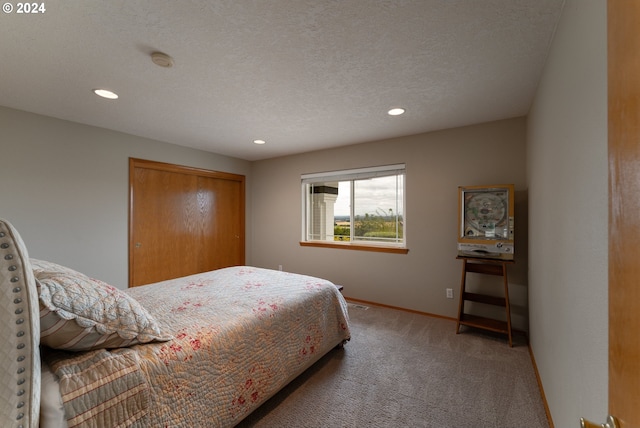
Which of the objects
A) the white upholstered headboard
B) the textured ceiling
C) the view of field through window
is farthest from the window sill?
the white upholstered headboard

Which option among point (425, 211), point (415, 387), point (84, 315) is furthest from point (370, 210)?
point (84, 315)

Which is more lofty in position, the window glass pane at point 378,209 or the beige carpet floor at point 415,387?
the window glass pane at point 378,209

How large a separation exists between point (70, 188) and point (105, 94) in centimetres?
135

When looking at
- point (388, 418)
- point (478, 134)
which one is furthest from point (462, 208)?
point (388, 418)

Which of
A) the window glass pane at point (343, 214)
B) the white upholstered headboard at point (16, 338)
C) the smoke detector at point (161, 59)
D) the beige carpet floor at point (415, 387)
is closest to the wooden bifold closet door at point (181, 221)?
the window glass pane at point (343, 214)

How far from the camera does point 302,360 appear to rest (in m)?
2.04

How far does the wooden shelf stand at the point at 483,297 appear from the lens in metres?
2.67

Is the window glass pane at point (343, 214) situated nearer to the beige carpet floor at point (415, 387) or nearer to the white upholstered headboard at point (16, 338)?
the beige carpet floor at point (415, 387)

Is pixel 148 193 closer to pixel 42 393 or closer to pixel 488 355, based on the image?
pixel 42 393

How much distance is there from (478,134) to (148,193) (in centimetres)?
428

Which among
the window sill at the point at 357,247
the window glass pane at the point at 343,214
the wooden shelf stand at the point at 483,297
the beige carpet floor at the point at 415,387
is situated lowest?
the beige carpet floor at the point at 415,387

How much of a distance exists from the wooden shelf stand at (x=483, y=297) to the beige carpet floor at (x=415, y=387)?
0.14 metres

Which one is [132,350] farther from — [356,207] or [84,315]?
[356,207]

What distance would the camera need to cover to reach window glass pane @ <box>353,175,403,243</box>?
3.71 metres
